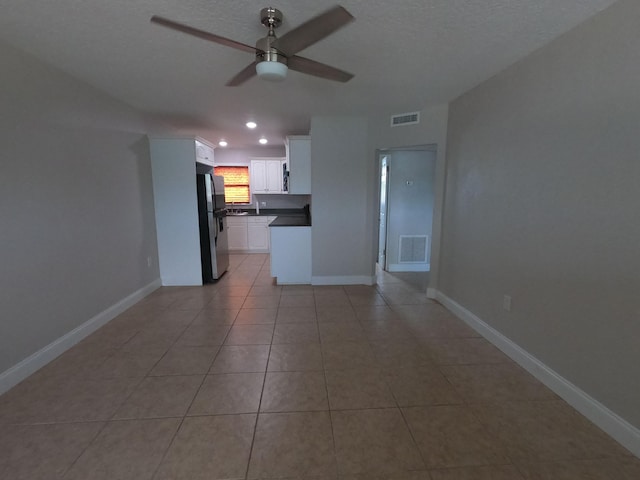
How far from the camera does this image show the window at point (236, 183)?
6812 millimetres

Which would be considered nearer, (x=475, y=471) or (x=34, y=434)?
(x=475, y=471)

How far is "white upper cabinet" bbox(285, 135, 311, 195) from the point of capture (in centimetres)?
416

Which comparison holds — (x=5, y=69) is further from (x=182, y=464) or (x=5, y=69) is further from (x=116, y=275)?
(x=182, y=464)

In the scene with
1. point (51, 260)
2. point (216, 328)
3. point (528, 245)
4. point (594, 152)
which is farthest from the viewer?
point (216, 328)

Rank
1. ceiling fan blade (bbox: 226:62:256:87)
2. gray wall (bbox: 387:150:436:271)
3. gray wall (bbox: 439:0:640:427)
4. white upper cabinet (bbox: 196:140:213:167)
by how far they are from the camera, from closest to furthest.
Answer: gray wall (bbox: 439:0:640:427)
ceiling fan blade (bbox: 226:62:256:87)
white upper cabinet (bbox: 196:140:213:167)
gray wall (bbox: 387:150:436:271)

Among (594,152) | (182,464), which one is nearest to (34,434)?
(182,464)

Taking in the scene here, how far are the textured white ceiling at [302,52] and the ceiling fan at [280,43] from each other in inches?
6.1

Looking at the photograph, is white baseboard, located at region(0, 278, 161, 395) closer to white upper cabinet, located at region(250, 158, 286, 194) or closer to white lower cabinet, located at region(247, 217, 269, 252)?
white lower cabinet, located at region(247, 217, 269, 252)

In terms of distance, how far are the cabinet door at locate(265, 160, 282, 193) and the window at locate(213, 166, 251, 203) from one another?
0.60 meters

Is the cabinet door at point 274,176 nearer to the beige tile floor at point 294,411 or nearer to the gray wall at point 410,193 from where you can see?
the gray wall at point 410,193

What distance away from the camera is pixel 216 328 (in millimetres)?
2969

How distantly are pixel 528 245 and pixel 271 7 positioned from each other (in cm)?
234

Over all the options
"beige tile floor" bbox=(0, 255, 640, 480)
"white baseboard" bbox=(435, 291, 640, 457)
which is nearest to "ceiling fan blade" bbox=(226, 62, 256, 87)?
"beige tile floor" bbox=(0, 255, 640, 480)

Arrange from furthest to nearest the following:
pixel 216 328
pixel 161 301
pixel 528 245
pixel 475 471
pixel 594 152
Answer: pixel 161 301 → pixel 216 328 → pixel 528 245 → pixel 594 152 → pixel 475 471
